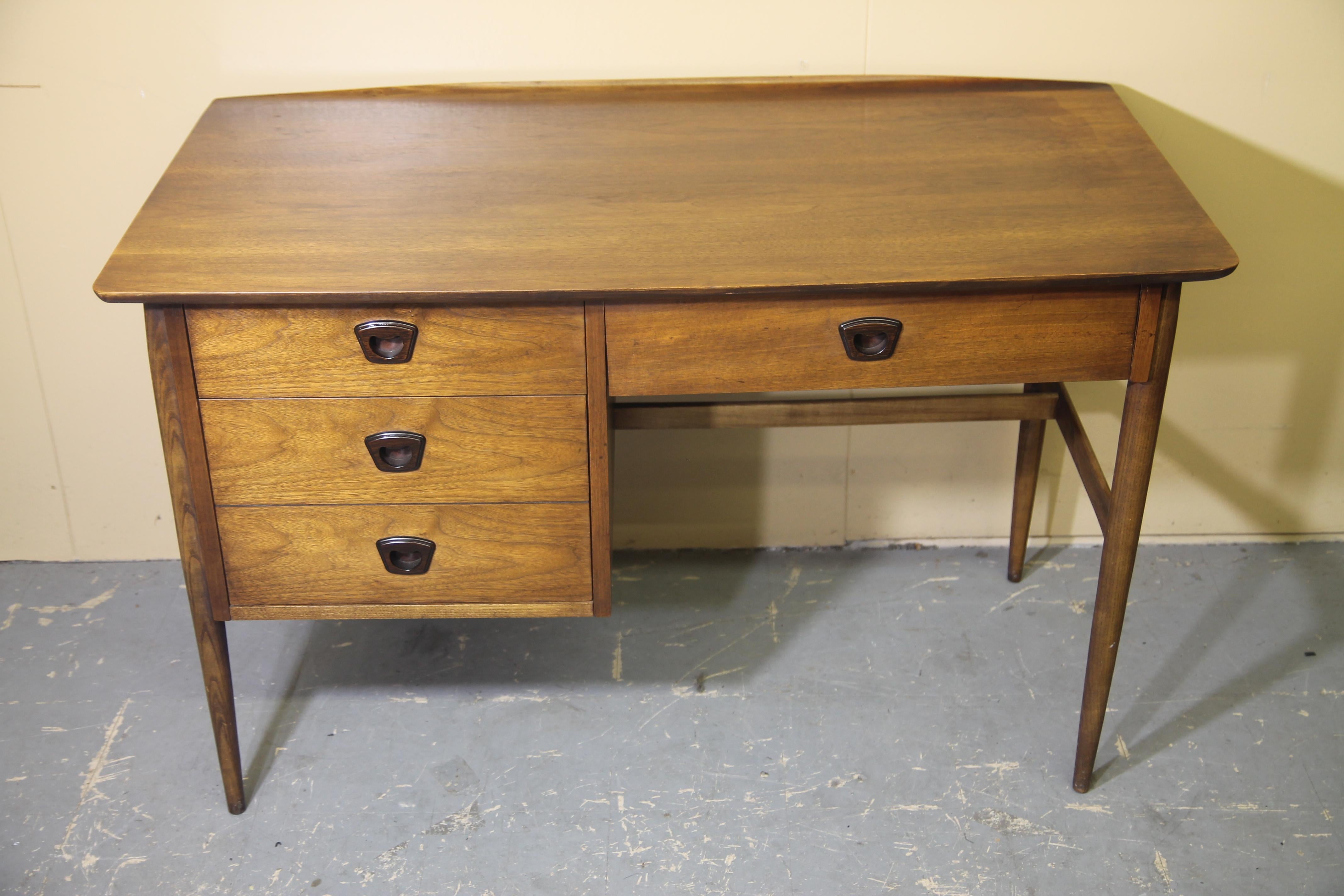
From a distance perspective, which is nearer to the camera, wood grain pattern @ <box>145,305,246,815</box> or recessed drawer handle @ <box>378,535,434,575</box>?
wood grain pattern @ <box>145,305,246,815</box>

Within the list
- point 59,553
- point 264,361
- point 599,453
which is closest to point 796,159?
point 599,453

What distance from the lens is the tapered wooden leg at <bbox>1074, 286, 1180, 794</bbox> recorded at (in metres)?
1.56

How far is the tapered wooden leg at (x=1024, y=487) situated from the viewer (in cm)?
228

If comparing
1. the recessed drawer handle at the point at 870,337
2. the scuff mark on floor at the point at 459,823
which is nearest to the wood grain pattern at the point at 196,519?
the scuff mark on floor at the point at 459,823

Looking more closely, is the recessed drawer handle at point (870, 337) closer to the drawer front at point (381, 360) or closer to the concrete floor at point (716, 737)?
the drawer front at point (381, 360)

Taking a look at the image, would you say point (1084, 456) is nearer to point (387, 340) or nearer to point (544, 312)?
point (544, 312)

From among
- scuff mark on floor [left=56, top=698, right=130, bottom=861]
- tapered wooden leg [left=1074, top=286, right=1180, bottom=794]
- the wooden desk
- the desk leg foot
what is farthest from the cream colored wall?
the desk leg foot

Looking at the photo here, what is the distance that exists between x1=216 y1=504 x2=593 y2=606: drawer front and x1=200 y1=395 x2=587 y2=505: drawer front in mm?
22

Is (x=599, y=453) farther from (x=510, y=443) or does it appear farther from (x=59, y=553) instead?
(x=59, y=553)

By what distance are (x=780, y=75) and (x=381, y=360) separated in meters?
0.97

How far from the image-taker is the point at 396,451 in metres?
1.60

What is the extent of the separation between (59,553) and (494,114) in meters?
1.40

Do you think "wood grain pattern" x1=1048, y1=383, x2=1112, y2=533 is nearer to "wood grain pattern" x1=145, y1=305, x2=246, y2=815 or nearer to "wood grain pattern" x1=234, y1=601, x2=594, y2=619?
"wood grain pattern" x1=234, y1=601, x2=594, y2=619

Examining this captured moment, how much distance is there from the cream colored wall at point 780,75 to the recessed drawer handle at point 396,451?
793 millimetres
